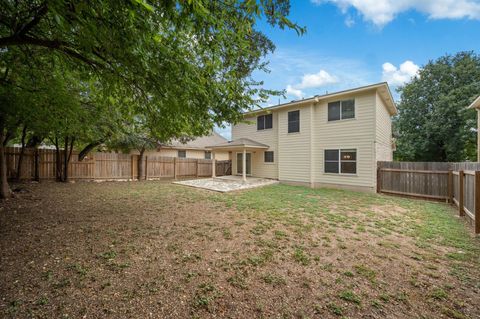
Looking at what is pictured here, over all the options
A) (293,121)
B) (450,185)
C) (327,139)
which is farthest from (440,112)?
(293,121)

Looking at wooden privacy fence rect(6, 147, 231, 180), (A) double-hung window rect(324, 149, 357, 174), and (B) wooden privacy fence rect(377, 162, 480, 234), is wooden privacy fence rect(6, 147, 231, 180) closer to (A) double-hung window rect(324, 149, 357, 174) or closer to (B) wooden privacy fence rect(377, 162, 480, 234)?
(A) double-hung window rect(324, 149, 357, 174)

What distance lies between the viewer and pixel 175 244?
12.4 feet

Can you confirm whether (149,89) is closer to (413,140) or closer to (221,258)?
(221,258)

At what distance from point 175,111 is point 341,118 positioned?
31.7ft

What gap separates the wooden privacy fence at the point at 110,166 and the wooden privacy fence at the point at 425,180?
11558mm

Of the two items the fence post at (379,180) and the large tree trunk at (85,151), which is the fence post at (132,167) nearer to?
the large tree trunk at (85,151)

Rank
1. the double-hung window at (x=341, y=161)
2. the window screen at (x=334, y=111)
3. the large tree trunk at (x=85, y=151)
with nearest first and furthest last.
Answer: the double-hung window at (x=341, y=161) → the window screen at (x=334, y=111) → the large tree trunk at (x=85, y=151)

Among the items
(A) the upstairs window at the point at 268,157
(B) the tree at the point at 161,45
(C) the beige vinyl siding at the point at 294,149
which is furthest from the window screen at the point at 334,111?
→ (B) the tree at the point at 161,45

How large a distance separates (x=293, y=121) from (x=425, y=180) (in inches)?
269

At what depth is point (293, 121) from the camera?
12.8 m

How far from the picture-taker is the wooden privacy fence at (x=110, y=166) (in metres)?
11.2

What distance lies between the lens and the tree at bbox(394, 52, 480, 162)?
53.4 feet

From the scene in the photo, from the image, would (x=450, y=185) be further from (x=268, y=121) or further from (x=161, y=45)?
(x=161, y=45)

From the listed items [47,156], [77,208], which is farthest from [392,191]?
[47,156]
